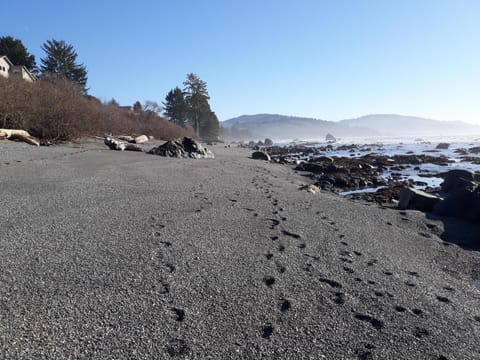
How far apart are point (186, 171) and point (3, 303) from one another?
8.78m

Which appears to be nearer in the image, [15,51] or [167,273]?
[167,273]

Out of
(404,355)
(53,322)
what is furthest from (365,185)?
(53,322)

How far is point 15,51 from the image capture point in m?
42.2

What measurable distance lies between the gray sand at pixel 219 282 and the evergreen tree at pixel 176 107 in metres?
62.7

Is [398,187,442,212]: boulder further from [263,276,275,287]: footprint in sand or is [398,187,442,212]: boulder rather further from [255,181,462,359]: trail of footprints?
[263,276,275,287]: footprint in sand

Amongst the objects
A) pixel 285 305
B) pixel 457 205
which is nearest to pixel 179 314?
pixel 285 305

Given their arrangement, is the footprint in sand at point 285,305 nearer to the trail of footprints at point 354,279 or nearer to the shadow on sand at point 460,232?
the trail of footprints at point 354,279

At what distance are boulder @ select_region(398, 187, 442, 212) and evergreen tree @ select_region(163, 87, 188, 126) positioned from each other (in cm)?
6124

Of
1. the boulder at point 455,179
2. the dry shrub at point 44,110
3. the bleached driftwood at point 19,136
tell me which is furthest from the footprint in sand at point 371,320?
the dry shrub at point 44,110

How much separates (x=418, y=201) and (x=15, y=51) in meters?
49.9

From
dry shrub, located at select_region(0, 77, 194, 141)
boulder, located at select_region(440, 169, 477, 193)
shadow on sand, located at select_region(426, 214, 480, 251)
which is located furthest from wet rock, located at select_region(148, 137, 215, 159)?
shadow on sand, located at select_region(426, 214, 480, 251)

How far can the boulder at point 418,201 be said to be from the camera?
8.73 metres

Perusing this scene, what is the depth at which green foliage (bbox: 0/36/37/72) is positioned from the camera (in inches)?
1654

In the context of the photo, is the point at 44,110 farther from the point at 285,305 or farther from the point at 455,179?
the point at 455,179
